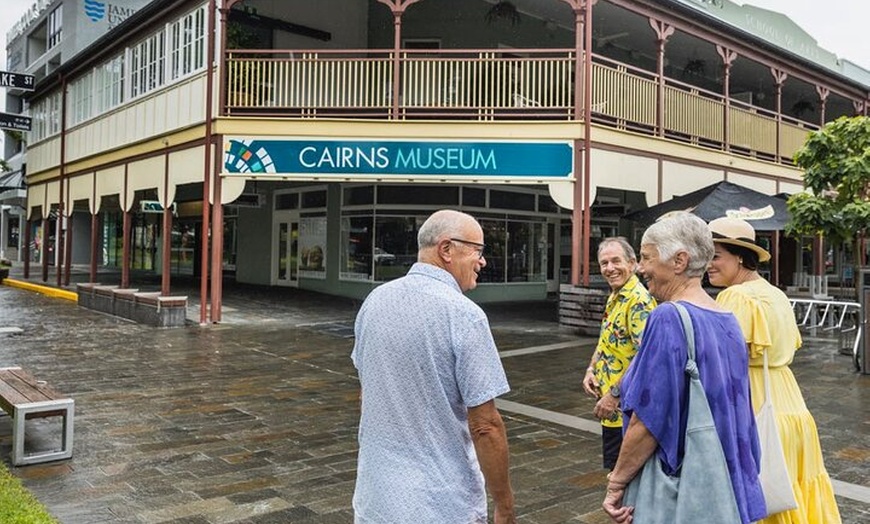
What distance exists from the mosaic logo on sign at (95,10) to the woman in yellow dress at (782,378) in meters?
35.5

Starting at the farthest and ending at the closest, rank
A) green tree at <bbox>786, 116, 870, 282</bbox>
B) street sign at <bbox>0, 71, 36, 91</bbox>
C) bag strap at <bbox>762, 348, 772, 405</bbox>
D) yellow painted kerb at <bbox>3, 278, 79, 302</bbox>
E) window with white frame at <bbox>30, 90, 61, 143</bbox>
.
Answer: window with white frame at <bbox>30, 90, 61, 143</bbox> → yellow painted kerb at <bbox>3, 278, 79, 302</bbox> → green tree at <bbox>786, 116, 870, 282</bbox> → street sign at <bbox>0, 71, 36, 91</bbox> → bag strap at <bbox>762, 348, 772, 405</bbox>

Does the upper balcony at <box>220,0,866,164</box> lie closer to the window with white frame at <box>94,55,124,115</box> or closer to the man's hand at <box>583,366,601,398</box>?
the window with white frame at <box>94,55,124,115</box>

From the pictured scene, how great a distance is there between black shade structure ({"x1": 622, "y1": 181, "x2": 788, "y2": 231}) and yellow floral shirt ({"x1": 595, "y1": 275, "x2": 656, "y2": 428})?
8.58m

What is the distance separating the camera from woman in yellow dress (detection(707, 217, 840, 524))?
2.86m

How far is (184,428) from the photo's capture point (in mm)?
5797

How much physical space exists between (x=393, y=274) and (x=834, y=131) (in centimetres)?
947

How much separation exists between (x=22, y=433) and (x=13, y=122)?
4795 millimetres

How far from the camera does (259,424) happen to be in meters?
5.96

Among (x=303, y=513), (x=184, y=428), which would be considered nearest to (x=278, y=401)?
(x=184, y=428)

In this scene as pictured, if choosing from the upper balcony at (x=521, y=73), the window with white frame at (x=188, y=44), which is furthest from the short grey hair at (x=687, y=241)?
the window with white frame at (x=188, y=44)

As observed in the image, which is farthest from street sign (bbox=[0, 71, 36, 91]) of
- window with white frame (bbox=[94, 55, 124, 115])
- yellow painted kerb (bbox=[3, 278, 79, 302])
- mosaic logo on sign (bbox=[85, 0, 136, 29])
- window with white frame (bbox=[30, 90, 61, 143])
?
mosaic logo on sign (bbox=[85, 0, 136, 29])

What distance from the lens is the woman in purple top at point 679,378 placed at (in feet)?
7.03

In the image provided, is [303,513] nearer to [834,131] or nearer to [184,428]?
[184,428]

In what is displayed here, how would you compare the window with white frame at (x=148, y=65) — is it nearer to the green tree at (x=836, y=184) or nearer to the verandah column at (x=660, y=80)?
the verandah column at (x=660, y=80)
